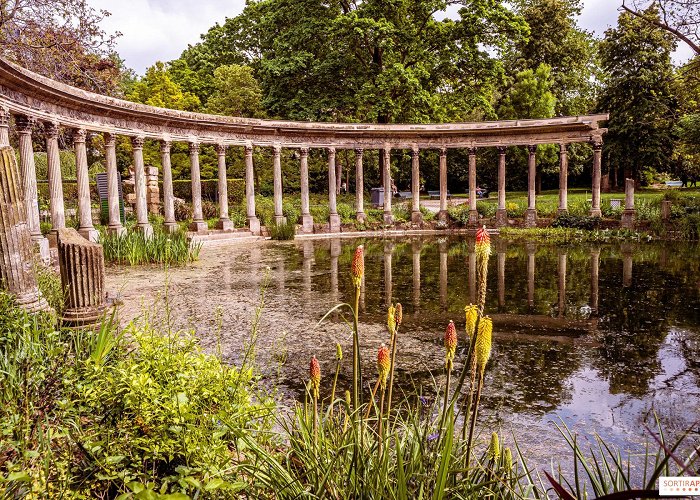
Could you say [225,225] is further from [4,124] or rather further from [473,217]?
[473,217]

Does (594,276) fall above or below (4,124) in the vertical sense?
A: below

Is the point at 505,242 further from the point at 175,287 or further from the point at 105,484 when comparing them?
the point at 105,484

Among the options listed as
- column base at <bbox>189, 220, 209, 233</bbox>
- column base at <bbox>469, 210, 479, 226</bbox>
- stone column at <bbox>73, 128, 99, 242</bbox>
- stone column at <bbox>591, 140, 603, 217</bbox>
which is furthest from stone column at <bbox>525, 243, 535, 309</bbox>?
stone column at <bbox>73, 128, 99, 242</bbox>

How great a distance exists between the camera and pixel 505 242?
24.7 meters

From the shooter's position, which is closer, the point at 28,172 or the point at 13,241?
the point at 13,241

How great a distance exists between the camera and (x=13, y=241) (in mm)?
7070

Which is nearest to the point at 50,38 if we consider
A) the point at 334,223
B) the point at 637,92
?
the point at 334,223

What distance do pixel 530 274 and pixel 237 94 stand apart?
93.2 feet

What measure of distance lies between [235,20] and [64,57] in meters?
28.5

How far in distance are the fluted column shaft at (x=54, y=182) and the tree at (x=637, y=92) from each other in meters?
38.0

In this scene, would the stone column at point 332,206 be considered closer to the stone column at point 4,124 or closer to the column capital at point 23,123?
the column capital at point 23,123

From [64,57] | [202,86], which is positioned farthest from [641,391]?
[202,86]

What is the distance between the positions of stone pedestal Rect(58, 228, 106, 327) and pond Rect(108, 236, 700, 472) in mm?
1229

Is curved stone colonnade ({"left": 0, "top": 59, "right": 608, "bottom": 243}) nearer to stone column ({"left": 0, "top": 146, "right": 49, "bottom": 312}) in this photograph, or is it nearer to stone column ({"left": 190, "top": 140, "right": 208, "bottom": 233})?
stone column ({"left": 190, "top": 140, "right": 208, "bottom": 233})
